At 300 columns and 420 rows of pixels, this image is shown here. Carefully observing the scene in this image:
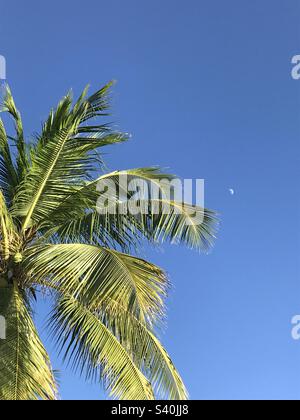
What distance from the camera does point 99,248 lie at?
28.1 feet

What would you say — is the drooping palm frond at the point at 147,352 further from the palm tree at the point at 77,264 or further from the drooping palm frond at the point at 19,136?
the drooping palm frond at the point at 19,136

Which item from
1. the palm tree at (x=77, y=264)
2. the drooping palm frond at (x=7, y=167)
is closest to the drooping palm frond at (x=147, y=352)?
the palm tree at (x=77, y=264)

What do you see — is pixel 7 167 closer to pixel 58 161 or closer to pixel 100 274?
pixel 58 161

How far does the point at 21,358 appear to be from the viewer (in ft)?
27.2

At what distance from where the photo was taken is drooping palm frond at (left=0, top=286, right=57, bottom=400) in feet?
26.5

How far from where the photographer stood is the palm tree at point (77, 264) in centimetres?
830

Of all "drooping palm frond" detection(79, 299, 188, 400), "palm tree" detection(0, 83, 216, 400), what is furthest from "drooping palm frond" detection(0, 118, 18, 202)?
"drooping palm frond" detection(79, 299, 188, 400)

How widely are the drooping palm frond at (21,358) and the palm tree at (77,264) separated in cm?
1

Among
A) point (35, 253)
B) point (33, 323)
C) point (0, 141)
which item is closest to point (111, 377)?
point (33, 323)

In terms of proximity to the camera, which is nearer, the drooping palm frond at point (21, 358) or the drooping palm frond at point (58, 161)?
the drooping palm frond at point (21, 358)

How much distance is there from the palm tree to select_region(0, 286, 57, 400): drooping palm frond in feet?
0.04

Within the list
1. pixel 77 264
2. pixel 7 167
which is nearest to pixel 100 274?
pixel 77 264

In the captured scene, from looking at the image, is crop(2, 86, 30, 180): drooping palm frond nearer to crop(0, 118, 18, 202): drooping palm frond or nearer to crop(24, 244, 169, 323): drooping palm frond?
crop(0, 118, 18, 202): drooping palm frond
